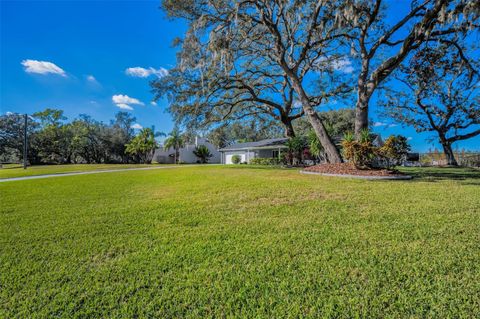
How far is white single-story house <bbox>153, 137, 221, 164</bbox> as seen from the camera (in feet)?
131

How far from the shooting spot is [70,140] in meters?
34.8

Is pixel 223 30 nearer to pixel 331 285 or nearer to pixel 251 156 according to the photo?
pixel 331 285

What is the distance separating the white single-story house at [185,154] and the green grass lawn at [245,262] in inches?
1420

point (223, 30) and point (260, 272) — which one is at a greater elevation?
point (223, 30)

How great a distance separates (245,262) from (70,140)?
42.8 m

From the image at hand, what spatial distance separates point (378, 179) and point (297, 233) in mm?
5826

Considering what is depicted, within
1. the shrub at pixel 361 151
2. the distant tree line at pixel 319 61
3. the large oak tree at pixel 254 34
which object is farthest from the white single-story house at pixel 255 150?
the shrub at pixel 361 151

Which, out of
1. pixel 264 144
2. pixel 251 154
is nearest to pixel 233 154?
pixel 251 154

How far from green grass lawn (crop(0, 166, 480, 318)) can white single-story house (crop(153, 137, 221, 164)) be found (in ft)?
118

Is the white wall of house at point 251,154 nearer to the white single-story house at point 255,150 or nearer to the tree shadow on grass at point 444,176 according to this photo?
the white single-story house at point 255,150

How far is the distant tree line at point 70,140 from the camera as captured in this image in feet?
109

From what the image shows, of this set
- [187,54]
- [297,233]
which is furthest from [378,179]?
[187,54]

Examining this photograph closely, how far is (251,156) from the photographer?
2858 centimetres

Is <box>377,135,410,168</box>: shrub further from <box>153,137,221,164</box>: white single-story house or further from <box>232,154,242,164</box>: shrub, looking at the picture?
<box>153,137,221,164</box>: white single-story house
